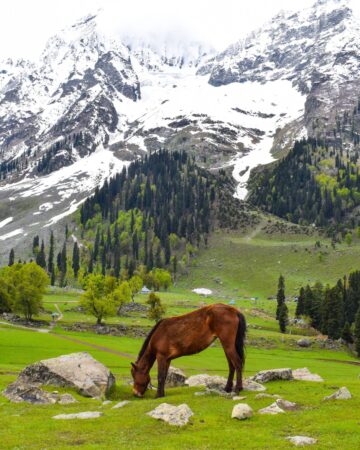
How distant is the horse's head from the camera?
25.4 meters

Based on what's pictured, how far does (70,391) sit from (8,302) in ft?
296

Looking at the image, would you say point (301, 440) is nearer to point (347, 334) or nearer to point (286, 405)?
point (286, 405)

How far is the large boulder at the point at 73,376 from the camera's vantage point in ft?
87.1

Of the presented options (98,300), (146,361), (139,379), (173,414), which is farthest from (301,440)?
(98,300)

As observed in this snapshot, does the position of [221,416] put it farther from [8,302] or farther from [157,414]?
[8,302]

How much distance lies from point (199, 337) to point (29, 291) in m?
86.4

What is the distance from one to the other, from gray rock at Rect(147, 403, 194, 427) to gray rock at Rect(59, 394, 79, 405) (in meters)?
6.52

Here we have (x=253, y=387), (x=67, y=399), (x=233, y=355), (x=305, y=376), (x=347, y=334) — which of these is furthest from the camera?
(x=347, y=334)

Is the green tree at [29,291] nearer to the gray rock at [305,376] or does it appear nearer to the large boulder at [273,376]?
the gray rock at [305,376]

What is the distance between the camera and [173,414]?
60.1 feet

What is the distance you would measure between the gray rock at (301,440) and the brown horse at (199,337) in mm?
8061

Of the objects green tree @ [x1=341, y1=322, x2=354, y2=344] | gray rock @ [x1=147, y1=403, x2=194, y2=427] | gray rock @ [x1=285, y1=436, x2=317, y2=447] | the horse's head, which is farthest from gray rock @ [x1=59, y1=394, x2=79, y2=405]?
green tree @ [x1=341, y1=322, x2=354, y2=344]

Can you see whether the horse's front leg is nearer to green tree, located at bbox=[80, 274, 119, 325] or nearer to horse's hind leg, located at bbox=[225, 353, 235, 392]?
horse's hind leg, located at bbox=[225, 353, 235, 392]

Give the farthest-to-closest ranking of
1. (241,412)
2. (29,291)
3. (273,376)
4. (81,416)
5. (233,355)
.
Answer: (29,291) → (273,376) → (233,355) → (81,416) → (241,412)
